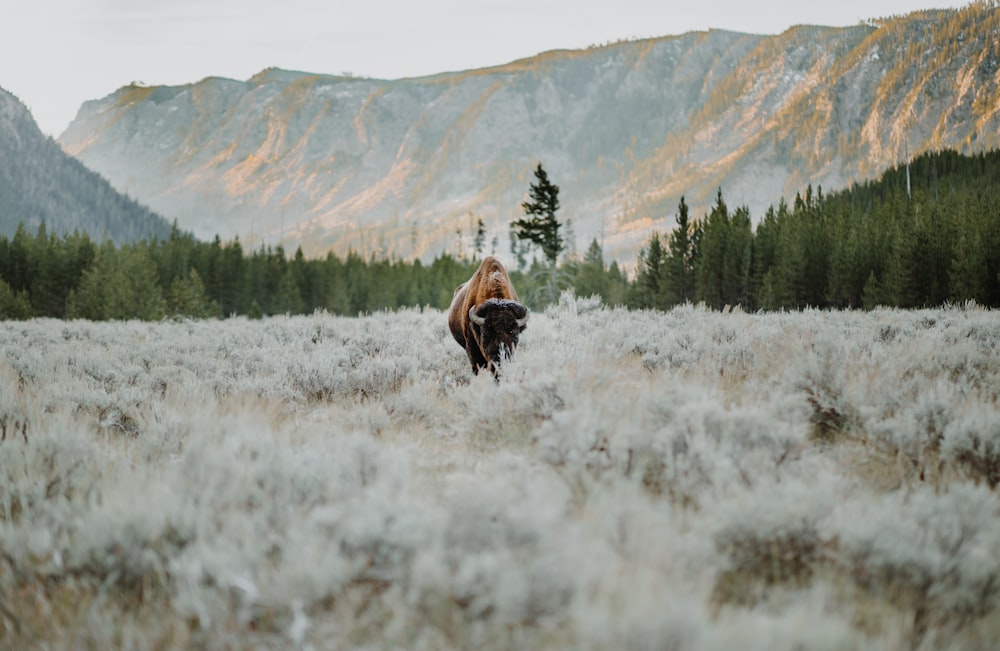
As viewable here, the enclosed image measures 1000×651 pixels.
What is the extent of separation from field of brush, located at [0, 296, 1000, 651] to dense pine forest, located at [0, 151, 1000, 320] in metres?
34.8

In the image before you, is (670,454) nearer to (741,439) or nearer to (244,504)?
(741,439)

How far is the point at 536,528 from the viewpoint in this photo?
273cm

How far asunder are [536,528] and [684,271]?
7348 centimetres

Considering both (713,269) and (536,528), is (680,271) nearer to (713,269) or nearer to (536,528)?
(713,269)

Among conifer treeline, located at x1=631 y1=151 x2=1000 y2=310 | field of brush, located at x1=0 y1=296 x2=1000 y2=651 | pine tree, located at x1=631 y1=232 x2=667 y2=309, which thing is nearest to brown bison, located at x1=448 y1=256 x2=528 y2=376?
field of brush, located at x1=0 y1=296 x2=1000 y2=651

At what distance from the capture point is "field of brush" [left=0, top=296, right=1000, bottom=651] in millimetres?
2385

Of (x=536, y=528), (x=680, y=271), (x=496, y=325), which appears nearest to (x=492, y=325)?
(x=496, y=325)

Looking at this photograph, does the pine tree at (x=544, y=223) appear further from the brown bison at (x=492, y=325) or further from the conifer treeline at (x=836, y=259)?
the brown bison at (x=492, y=325)

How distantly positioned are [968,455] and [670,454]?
2133 millimetres

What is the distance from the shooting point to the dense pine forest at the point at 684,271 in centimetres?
4997

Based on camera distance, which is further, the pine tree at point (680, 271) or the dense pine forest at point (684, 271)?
the pine tree at point (680, 271)

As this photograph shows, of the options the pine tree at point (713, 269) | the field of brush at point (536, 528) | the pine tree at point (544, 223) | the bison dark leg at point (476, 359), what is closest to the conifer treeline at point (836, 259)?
the pine tree at point (713, 269)

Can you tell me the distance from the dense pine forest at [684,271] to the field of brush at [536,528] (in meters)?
34.8

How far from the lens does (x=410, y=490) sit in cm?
340
